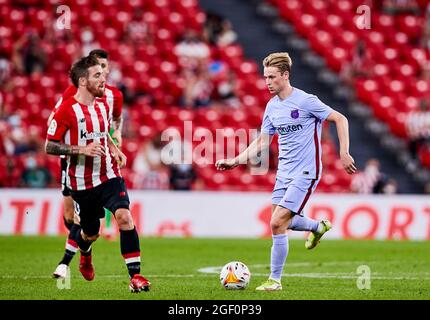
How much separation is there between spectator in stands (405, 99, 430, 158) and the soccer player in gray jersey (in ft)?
45.0

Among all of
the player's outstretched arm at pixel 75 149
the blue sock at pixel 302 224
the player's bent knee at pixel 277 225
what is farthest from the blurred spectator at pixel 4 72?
the player's bent knee at pixel 277 225

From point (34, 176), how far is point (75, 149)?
11.2m

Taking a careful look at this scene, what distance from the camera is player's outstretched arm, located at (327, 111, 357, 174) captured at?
Result: 991cm

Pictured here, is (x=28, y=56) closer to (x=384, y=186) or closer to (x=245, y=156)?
(x=384, y=186)

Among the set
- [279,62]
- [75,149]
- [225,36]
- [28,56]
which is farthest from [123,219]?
[225,36]

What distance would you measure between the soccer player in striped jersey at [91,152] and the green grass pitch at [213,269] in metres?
0.66

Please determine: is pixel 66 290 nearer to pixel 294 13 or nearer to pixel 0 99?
pixel 0 99

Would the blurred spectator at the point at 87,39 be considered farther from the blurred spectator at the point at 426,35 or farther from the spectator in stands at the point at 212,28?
the blurred spectator at the point at 426,35

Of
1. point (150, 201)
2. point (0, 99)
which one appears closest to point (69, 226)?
point (150, 201)

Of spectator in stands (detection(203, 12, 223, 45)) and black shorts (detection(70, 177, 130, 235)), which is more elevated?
spectator in stands (detection(203, 12, 223, 45))

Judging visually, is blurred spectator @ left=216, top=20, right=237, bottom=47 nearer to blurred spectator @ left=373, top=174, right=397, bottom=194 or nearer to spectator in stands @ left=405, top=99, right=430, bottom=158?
spectator in stands @ left=405, top=99, right=430, bottom=158

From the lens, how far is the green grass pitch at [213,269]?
991 centimetres

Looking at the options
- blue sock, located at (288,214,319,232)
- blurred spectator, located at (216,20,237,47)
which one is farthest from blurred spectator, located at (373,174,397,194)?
blue sock, located at (288,214,319,232)
